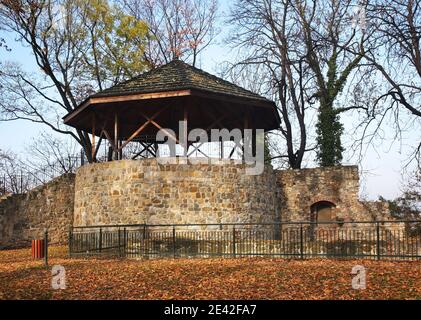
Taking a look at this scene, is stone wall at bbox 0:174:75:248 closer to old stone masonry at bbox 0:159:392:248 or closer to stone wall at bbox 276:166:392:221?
old stone masonry at bbox 0:159:392:248

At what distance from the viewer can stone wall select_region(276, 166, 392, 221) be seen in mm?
22938

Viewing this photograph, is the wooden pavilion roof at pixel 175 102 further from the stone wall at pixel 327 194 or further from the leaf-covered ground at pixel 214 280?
the leaf-covered ground at pixel 214 280

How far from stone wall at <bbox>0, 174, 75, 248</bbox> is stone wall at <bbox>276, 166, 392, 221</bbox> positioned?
1001cm

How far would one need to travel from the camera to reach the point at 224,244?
16047 mm

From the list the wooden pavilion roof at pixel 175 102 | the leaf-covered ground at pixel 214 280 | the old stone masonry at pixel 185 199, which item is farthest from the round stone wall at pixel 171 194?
the leaf-covered ground at pixel 214 280

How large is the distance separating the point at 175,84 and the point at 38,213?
9759 millimetres

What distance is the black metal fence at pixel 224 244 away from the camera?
593 inches

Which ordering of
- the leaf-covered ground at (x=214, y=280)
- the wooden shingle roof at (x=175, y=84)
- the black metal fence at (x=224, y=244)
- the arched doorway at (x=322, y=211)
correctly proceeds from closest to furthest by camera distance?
1. the leaf-covered ground at (x=214, y=280)
2. the black metal fence at (x=224, y=244)
3. the wooden shingle roof at (x=175, y=84)
4. the arched doorway at (x=322, y=211)

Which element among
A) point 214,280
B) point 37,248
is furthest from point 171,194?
point 214,280

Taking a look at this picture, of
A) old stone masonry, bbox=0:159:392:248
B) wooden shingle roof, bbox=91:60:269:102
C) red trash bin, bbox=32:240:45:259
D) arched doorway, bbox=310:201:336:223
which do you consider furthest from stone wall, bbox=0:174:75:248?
arched doorway, bbox=310:201:336:223

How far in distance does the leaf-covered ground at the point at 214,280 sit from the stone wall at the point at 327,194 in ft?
29.4

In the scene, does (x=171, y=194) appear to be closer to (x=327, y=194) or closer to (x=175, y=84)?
(x=175, y=84)
